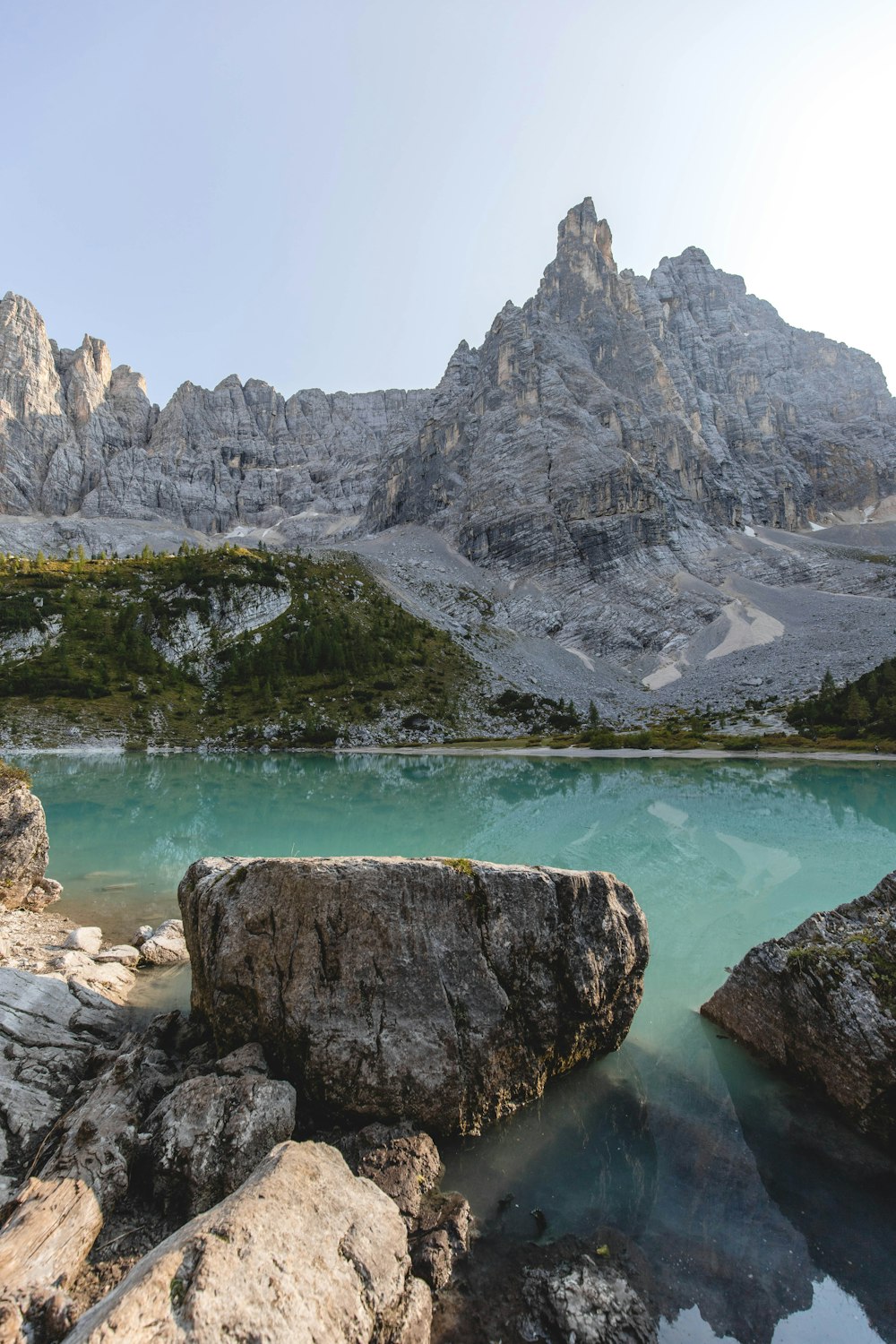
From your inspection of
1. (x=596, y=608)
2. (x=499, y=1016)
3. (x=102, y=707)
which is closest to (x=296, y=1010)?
(x=499, y=1016)

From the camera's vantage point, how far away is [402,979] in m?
8.30

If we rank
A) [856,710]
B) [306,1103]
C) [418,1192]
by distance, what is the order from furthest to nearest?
[856,710] → [306,1103] → [418,1192]

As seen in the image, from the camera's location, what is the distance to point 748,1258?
633 centimetres

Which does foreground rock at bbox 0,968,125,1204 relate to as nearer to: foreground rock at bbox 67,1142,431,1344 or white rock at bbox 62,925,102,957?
foreground rock at bbox 67,1142,431,1344

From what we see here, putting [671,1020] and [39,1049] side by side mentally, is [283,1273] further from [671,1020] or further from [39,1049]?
[671,1020]

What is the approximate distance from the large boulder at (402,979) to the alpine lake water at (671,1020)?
875 millimetres

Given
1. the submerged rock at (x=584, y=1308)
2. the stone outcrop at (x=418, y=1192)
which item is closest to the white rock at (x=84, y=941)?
the stone outcrop at (x=418, y=1192)

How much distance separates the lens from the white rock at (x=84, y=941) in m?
14.4

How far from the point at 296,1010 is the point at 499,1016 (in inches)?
113

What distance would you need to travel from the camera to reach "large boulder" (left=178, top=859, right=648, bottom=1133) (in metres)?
8.02

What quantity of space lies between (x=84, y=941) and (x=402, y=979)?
1079cm

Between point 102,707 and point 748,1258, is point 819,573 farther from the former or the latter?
point 748,1258

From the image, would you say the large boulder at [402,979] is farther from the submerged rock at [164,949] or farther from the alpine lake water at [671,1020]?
the submerged rock at [164,949]

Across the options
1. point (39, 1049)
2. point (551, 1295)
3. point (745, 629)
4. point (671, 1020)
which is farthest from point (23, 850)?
point (745, 629)
